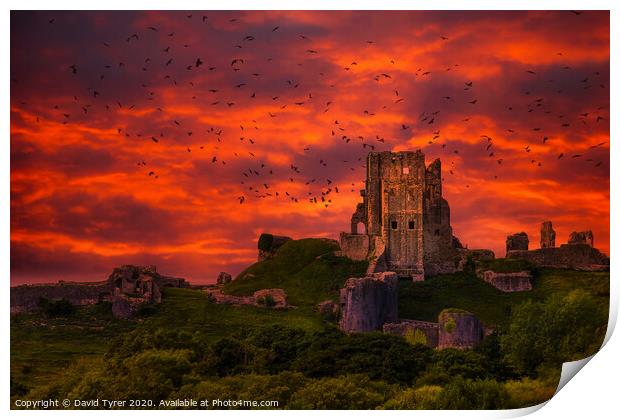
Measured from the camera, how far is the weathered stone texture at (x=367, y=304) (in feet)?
191

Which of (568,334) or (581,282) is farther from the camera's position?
(581,282)

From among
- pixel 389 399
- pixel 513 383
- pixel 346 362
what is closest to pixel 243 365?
pixel 346 362

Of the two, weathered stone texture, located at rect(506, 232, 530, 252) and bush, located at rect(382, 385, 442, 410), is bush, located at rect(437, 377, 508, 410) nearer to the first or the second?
bush, located at rect(382, 385, 442, 410)

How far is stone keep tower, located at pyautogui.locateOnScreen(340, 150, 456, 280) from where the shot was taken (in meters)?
69.8

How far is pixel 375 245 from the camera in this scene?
7006 cm

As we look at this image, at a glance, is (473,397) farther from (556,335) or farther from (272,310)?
(272,310)

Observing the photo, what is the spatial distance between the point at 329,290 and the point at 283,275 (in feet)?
13.9

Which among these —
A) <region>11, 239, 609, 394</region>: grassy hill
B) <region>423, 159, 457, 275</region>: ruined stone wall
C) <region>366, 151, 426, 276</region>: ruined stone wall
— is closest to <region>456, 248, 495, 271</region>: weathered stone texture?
<region>423, 159, 457, 275</region>: ruined stone wall

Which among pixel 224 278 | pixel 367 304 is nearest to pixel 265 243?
pixel 224 278

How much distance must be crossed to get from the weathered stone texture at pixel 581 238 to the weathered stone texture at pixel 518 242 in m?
3.19

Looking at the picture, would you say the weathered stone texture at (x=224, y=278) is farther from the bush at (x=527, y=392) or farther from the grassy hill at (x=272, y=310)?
the bush at (x=527, y=392)

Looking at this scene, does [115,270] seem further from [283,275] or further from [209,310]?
[283,275]

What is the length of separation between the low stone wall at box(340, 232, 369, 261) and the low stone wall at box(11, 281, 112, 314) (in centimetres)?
1518

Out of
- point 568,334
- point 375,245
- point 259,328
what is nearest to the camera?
point 568,334
